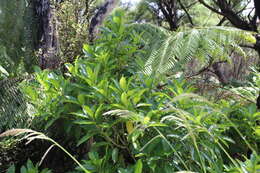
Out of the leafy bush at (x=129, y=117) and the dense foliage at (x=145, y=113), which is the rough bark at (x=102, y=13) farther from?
the leafy bush at (x=129, y=117)

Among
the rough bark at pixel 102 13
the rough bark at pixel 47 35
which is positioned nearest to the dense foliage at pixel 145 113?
the rough bark at pixel 47 35

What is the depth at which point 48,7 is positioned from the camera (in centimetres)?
228

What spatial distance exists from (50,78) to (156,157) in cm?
54

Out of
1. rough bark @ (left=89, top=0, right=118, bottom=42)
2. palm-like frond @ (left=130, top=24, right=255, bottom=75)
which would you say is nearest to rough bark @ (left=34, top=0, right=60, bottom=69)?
rough bark @ (left=89, top=0, right=118, bottom=42)

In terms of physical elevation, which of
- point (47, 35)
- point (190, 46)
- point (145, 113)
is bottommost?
point (145, 113)

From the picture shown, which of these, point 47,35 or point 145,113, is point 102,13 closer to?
point 47,35

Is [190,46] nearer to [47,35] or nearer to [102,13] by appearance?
[47,35]

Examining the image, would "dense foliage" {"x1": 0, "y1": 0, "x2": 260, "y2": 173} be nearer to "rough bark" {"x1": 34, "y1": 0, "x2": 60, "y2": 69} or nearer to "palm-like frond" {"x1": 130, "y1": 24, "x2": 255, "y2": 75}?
"palm-like frond" {"x1": 130, "y1": 24, "x2": 255, "y2": 75}

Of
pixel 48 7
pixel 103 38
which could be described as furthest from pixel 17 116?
pixel 48 7

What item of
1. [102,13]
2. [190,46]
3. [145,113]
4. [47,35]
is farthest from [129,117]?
[102,13]

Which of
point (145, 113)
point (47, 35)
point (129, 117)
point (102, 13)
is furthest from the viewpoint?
point (102, 13)

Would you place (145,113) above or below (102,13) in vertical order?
below

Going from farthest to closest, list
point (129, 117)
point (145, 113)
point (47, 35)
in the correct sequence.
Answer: point (47, 35), point (145, 113), point (129, 117)

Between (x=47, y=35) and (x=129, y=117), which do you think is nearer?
(x=129, y=117)
